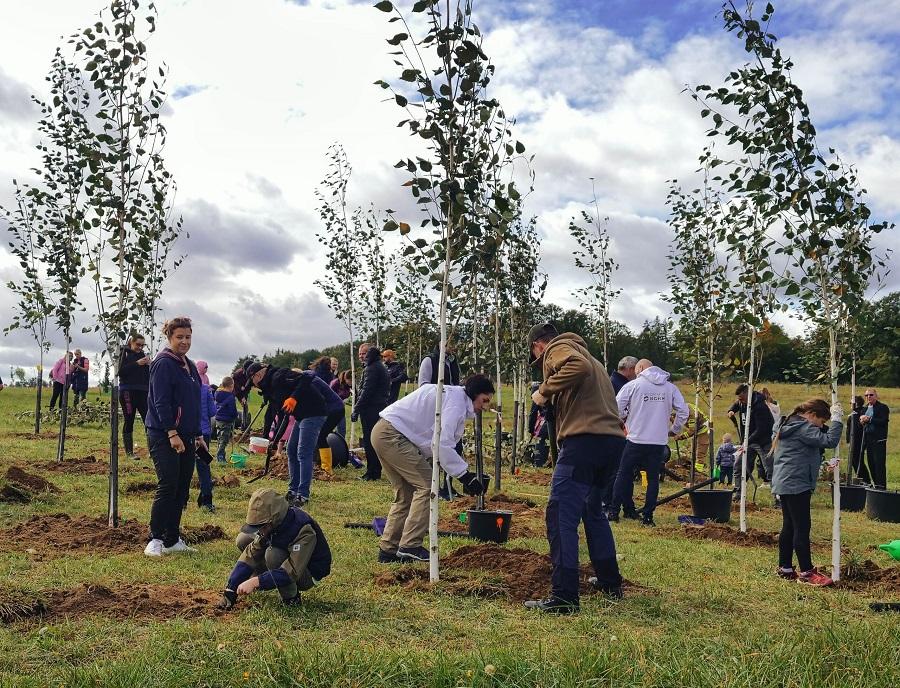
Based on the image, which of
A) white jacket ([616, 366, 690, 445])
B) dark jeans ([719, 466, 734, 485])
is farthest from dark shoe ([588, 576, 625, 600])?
dark jeans ([719, 466, 734, 485])

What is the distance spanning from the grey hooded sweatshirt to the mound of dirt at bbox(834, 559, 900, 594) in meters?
0.87

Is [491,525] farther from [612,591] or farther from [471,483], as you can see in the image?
[612,591]

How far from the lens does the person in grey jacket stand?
23.6 feet

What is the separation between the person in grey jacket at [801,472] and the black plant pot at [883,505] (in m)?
5.60

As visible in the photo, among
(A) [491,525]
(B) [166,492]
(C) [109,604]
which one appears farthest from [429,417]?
(C) [109,604]

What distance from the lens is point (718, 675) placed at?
13.6 ft

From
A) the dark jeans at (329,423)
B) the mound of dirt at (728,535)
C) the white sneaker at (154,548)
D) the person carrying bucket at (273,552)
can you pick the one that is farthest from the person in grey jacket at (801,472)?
the dark jeans at (329,423)

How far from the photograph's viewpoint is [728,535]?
9.84 meters

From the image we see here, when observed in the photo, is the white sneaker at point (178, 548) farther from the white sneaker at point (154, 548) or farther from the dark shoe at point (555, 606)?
the dark shoe at point (555, 606)

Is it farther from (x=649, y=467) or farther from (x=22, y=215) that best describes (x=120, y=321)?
(x=22, y=215)

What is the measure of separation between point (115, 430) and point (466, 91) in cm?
504

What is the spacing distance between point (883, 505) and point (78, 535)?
35.4 feet

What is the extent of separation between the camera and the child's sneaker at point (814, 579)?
7.07 metres

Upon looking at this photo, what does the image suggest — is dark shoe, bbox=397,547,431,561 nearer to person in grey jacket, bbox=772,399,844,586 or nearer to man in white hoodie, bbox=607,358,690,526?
person in grey jacket, bbox=772,399,844,586
